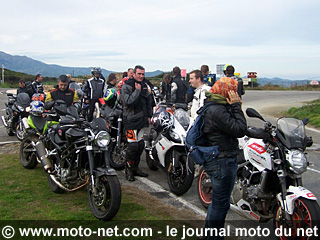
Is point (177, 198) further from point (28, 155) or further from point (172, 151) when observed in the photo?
point (28, 155)

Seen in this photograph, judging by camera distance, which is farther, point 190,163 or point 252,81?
point 252,81

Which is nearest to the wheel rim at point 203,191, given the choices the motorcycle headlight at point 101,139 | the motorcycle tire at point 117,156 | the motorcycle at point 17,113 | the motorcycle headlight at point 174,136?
the motorcycle headlight at point 174,136

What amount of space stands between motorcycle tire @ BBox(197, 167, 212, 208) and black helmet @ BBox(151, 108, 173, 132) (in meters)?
1.05

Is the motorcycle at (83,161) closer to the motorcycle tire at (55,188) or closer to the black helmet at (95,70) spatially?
the motorcycle tire at (55,188)

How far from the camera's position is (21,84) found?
446 inches

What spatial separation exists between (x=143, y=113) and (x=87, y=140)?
1.75 metres

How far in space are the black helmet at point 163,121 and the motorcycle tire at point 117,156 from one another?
1418 mm

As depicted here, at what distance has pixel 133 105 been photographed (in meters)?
5.83

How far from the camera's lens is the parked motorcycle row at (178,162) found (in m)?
3.62

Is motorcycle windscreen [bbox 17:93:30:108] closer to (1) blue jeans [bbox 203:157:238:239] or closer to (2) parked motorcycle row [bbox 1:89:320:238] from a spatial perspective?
(2) parked motorcycle row [bbox 1:89:320:238]

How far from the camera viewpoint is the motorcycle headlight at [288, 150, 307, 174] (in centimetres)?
359

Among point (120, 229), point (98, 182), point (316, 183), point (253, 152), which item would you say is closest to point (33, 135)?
point (98, 182)

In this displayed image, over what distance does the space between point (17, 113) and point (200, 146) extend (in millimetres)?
7373

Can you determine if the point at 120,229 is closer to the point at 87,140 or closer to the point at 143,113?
the point at 87,140
